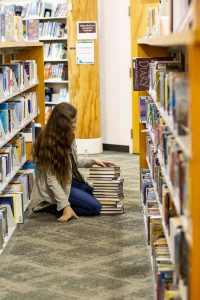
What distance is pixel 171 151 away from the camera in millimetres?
3475

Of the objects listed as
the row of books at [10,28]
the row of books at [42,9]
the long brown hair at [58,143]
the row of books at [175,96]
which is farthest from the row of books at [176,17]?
the row of books at [42,9]

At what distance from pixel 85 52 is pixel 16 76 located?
3190 millimetres

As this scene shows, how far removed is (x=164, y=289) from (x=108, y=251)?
177 cm

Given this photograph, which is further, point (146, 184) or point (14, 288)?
point (146, 184)

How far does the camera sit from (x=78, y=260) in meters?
5.05

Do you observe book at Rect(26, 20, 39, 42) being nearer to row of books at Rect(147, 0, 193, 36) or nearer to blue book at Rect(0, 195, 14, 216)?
blue book at Rect(0, 195, 14, 216)

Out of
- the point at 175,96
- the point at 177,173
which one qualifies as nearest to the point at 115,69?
the point at 175,96

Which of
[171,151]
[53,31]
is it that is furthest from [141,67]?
[53,31]

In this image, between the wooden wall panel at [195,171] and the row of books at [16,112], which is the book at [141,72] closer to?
the row of books at [16,112]

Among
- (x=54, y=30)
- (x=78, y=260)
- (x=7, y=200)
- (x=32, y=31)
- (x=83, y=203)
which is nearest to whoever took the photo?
(x=78, y=260)

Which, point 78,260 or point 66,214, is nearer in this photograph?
point 78,260

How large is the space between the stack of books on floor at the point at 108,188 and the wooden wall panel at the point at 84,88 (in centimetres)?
319

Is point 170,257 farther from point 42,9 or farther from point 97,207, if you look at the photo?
point 42,9

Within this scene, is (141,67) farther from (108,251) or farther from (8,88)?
(108,251)
